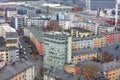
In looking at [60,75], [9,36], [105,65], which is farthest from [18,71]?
[9,36]

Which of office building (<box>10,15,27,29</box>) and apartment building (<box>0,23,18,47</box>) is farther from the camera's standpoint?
office building (<box>10,15,27,29</box>)

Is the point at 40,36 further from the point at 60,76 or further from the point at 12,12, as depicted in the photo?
the point at 12,12

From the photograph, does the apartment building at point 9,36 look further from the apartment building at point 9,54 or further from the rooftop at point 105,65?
the rooftop at point 105,65

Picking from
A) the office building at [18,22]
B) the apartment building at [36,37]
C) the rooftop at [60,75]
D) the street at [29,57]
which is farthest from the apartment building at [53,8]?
the rooftop at [60,75]

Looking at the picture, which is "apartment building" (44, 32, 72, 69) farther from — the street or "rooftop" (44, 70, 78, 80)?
"rooftop" (44, 70, 78, 80)

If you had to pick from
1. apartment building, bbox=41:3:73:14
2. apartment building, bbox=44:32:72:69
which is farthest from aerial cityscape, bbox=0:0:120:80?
apartment building, bbox=41:3:73:14

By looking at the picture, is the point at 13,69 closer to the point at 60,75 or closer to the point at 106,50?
the point at 60,75
